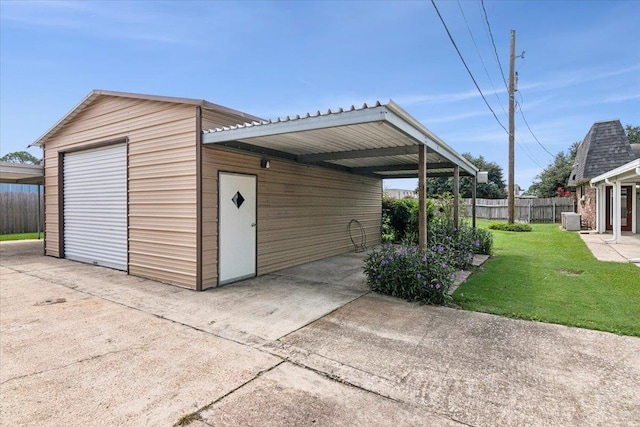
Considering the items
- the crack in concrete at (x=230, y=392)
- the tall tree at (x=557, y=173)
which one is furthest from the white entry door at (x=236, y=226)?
the tall tree at (x=557, y=173)

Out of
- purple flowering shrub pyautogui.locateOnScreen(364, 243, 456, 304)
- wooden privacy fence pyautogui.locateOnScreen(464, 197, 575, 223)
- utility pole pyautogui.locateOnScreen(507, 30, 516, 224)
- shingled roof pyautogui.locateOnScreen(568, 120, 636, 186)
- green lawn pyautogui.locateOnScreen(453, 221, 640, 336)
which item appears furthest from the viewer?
wooden privacy fence pyautogui.locateOnScreen(464, 197, 575, 223)

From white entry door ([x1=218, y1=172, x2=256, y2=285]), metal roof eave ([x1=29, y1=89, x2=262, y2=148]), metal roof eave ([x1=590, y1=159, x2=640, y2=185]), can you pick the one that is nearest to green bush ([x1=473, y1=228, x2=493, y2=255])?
metal roof eave ([x1=590, y1=159, x2=640, y2=185])

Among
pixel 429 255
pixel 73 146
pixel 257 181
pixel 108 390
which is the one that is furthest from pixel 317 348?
pixel 73 146

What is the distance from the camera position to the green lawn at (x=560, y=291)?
4129 millimetres

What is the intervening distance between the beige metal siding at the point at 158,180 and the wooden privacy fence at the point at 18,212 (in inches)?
430

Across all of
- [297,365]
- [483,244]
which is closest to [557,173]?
[483,244]

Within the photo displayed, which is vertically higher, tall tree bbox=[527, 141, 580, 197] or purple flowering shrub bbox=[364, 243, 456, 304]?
tall tree bbox=[527, 141, 580, 197]

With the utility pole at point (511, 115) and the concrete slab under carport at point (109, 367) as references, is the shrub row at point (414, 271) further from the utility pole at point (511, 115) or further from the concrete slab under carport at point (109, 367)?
the utility pole at point (511, 115)

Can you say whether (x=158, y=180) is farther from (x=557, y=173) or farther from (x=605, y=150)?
(x=557, y=173)

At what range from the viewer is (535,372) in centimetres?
284

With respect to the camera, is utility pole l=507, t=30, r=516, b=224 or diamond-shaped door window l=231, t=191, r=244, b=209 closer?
diamond-shaped door window l=231, t=191, r=244, b=209

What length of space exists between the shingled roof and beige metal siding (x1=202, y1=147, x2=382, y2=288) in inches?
456

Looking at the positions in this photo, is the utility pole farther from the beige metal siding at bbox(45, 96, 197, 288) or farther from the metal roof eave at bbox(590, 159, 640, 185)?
the beige metal siding at bbox(45, 96, 197, 288)

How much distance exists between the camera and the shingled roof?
1459 cm
